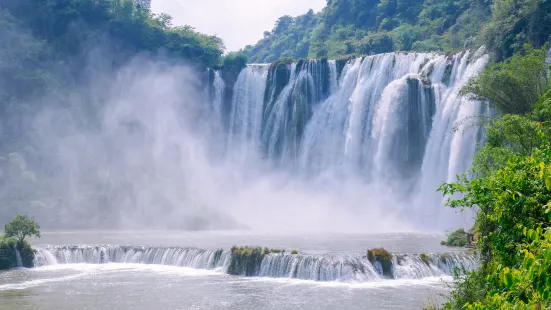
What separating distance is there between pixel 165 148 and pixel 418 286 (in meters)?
41.6

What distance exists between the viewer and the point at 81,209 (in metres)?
55.8

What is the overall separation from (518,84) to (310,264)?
1257 centimetres

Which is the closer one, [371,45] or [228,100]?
[228,100]

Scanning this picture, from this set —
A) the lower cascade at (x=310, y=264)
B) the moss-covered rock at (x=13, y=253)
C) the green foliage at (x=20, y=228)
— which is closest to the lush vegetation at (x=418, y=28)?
the lower cascade at (x=310, y=264)

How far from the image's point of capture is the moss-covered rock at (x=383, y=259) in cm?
2583

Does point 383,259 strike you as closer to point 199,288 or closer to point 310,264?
point 310,264

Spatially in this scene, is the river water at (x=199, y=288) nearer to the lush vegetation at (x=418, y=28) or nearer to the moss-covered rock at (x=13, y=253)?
the moss-covered rock at (x=13, y=253)

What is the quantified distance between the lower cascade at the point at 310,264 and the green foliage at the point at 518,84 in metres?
7.61

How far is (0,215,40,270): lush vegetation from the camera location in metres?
31.5

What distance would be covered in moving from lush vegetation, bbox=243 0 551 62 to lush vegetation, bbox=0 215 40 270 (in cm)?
3093

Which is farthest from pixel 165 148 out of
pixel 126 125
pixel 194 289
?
pixel 194 289

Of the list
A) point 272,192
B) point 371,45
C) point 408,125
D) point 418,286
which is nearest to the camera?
point 418,286

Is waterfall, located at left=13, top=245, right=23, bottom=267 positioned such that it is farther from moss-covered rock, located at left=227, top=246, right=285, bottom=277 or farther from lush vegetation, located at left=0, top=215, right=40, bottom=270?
moss-covered rock, located at left=227, top=246, right=285, bottom=277

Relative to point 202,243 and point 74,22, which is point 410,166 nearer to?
point 202,243
